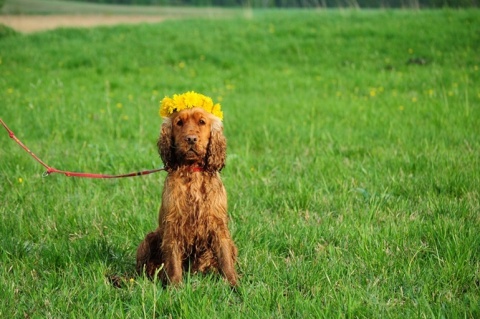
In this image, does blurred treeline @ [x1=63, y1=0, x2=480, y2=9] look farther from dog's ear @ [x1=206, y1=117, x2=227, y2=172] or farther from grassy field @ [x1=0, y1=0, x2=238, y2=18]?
dog's ear @ [x1=206, y1=117, x2=227, y2=172]

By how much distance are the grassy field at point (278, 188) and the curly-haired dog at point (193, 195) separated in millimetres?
211

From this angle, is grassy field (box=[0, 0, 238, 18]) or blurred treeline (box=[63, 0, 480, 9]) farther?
grassy field (box=[0, 0, 238, 18])

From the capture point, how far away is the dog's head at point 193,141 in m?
3.60

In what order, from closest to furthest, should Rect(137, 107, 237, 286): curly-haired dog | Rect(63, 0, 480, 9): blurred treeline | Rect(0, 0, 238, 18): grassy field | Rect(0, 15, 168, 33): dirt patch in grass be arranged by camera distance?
Rect(137, 107, 237, 286): curly-haired dog
Rect(0, 15, 168, 33): dirt patch in grass
Rect(63, 0, 480, 9): blurred treeline
Rect(0, 0, 238, 18): grassy field

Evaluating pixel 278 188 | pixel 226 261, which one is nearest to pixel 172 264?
pixel 226 261

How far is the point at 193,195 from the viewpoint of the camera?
12.1ft

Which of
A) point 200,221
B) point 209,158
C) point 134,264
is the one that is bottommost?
point 134,264

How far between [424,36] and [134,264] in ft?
41.9

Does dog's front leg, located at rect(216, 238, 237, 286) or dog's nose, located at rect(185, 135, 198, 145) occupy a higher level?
dog's nose, located at rect(185, 135, 198, 145)

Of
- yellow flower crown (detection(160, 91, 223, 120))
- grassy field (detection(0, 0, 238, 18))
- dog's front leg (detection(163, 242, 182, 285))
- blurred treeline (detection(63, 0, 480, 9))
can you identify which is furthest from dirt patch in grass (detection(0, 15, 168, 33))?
dog's front leg (detection(163, 242, 182, 285))

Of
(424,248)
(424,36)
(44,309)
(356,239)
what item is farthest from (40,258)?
(424,36)

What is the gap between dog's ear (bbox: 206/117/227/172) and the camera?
3688mm

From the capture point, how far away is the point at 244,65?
13742 millimetres

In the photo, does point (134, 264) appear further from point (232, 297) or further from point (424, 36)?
point (424, 36)
